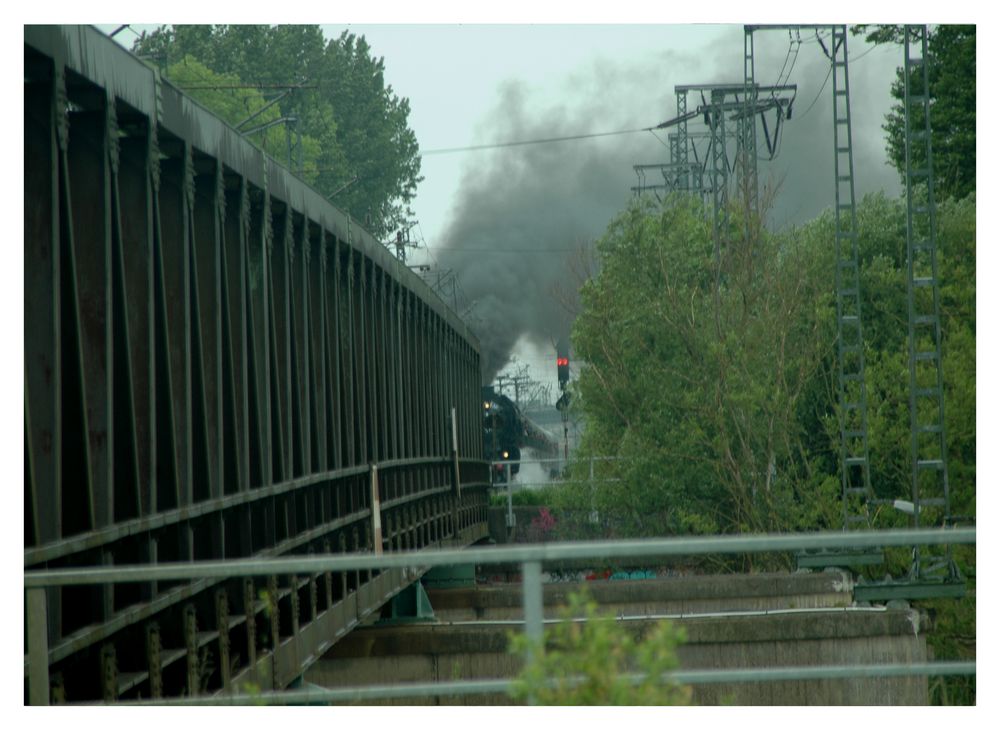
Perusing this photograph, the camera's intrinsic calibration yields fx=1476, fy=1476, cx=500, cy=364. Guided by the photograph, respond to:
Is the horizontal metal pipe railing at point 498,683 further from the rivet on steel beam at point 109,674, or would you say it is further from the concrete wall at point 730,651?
the concrete wall at point 730,651

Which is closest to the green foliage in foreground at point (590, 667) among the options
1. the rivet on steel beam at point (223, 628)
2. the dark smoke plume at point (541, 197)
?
the rivet on steel beam at point (223, 628)

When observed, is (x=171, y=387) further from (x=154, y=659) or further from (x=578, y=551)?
(x=578, y=551)

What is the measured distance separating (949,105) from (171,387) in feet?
51.9

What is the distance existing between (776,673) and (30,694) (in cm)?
291

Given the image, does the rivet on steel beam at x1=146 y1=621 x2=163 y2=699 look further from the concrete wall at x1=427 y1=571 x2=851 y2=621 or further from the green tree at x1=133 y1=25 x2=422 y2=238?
the green tree at x1=133 y1=25 x2=422 y2=238

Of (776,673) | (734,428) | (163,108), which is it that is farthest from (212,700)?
(734,428)

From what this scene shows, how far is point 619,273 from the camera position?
24469 mm

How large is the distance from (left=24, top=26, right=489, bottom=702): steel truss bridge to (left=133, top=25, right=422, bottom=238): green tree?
32.9 meters

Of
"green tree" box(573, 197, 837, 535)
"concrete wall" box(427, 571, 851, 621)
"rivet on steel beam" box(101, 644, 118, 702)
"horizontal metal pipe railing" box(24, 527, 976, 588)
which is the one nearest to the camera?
"horizontal metal pipe railing" box(24, 527, 976, 588)

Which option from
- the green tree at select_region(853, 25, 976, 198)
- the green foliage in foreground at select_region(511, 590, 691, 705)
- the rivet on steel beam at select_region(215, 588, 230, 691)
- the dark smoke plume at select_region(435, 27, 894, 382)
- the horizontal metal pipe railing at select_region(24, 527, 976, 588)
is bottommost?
the rivet on steel beam at select_region(215, 588, 230, 691)

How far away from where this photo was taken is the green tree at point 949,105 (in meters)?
17.7

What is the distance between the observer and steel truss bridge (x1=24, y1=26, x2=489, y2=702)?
22.8ft

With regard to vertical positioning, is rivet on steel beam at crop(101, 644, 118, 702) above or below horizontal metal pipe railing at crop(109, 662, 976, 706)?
below

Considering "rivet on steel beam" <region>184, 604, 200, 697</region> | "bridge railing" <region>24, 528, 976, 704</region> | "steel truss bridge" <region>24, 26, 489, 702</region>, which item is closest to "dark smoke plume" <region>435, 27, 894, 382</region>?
"steel truss bridge" <region>24, 26, 489, 702</region>
